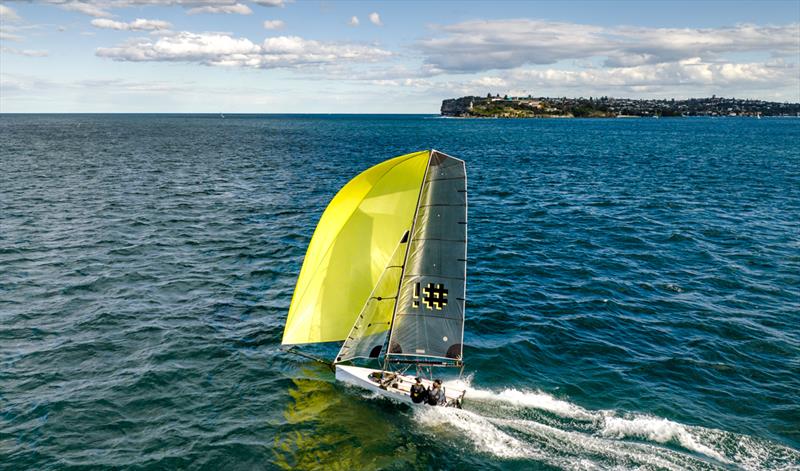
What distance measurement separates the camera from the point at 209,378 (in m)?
25.2

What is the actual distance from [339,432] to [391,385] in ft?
9.96

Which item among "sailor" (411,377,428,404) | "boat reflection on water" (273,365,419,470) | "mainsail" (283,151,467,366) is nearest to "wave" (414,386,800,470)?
"sailor" (411,377,428,404)

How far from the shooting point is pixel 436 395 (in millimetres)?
21625

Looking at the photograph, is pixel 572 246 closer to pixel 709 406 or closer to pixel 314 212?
pixel 709 406

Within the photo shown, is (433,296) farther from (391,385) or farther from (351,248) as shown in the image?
(391,385)

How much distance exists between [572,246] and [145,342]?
3338 cm

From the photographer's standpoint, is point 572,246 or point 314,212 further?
point 314,212

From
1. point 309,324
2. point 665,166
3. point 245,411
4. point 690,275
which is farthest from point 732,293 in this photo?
point 665,166

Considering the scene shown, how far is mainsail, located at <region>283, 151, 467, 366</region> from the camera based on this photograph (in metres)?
21.1

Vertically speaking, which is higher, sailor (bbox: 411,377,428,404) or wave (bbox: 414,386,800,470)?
sailor (bbox: 411,377,428,404)

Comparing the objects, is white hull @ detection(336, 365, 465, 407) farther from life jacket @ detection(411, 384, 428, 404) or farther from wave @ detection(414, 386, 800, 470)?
wave @ detection(414, 386, 800, 470)

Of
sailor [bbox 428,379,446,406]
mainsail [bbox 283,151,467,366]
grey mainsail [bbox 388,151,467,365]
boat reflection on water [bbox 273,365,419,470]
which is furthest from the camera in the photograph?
sailor [bbox 428,379,446,406]

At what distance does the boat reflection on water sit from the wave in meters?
1.60

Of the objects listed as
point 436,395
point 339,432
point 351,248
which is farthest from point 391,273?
point 339,432
